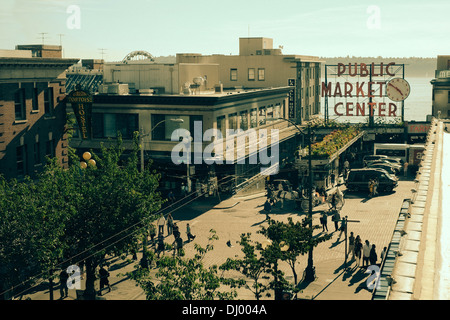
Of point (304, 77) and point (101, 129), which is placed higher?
point (304, 77)

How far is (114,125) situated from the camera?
5641 cm

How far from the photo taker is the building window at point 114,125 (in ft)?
183

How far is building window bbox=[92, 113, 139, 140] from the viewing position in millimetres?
55688

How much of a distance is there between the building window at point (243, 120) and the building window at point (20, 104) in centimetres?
2612

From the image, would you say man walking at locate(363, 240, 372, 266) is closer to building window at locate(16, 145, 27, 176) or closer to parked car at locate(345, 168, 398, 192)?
parked car at locate(345, 168, 398, 192)

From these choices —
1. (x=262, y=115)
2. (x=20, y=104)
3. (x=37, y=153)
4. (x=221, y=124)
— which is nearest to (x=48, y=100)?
(x=20, y=104)

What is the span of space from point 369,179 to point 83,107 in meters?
26.0

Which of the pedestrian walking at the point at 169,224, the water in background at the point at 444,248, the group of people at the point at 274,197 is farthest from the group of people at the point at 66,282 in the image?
the group of people at the point at 274,197

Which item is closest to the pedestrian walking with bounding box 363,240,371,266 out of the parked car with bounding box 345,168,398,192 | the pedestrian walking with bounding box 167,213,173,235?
the pedestrian walking with bounding box 167,213,173,235

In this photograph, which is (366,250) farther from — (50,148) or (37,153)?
(50,148)

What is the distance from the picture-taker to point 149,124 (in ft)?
180
